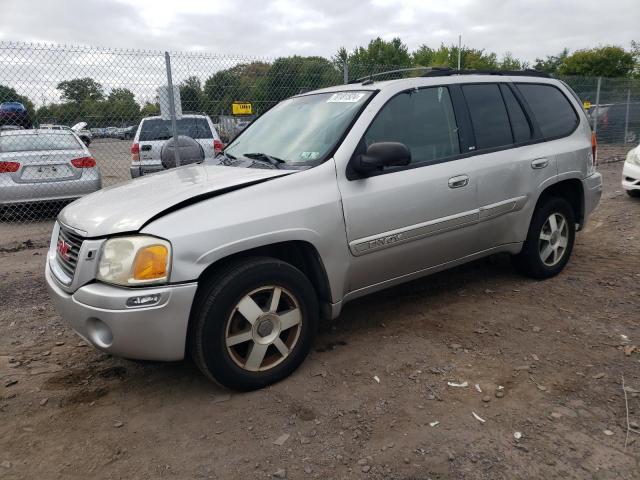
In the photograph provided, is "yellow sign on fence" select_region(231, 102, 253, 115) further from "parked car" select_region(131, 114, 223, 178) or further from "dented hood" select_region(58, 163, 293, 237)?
"dented hood" select_region(58, 163, 293, 237)

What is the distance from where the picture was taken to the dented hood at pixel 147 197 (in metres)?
2.69

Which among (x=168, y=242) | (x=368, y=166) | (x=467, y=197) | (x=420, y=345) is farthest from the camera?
(x=467, y=197)

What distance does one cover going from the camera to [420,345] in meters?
3.42

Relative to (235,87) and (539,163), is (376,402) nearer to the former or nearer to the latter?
(539,163)

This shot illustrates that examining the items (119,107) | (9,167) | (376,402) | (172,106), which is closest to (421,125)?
(376,402)

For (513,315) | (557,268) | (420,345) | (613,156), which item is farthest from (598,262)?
(613,156)

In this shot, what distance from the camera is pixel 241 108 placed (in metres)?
7.66

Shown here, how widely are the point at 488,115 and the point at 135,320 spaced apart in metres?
3.02

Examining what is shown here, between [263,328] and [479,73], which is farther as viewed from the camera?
[479,73]

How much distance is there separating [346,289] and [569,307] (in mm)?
1909

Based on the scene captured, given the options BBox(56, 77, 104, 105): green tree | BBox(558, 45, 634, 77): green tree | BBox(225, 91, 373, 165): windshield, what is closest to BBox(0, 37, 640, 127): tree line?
BBox(56, 77, 104, 105): green tree

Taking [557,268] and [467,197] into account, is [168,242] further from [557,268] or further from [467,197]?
[557,268]

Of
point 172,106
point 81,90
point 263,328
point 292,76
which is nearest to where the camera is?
point 263,328

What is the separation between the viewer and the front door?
10.6 feet
